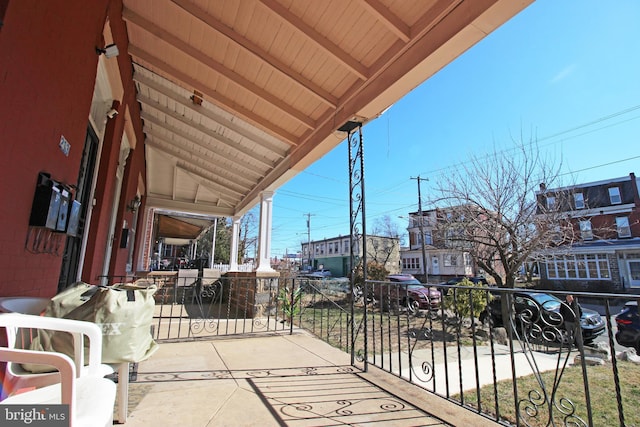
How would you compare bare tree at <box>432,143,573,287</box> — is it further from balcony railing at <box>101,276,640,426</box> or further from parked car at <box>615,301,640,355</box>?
parked car at <box>615,301,640,355</box>

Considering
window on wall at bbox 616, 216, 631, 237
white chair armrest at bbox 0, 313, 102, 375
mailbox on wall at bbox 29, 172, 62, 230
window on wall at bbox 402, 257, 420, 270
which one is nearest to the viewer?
white chair armrest at bbox 0, 313, 102, 375

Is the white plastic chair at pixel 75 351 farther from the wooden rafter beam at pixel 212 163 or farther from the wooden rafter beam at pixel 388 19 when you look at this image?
the wooden rafter beam at pixel 212 163

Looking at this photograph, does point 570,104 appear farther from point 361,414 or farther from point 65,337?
point 65,337

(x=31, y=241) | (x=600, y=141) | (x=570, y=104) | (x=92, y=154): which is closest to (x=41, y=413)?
(x=31, y=241)

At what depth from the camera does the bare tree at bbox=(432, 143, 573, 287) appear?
7.40 m

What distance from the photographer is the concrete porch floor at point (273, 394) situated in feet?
6.07

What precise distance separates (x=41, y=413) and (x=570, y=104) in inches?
374

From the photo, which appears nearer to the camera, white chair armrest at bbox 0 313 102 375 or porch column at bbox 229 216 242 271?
white chair armrest at bbox 0 313 102 375

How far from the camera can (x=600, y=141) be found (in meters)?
9.74

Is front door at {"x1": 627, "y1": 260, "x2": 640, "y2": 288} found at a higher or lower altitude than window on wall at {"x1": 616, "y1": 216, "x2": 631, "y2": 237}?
lower

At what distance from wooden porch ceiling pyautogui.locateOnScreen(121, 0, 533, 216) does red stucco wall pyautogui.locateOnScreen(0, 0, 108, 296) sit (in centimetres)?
108

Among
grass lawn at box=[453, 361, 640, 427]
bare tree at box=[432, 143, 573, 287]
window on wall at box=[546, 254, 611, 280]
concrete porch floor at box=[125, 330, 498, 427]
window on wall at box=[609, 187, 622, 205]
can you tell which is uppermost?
window on wall at box=[609, 187, 622, 205]

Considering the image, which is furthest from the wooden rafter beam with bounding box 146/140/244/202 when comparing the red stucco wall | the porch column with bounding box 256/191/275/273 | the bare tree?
the bare tree

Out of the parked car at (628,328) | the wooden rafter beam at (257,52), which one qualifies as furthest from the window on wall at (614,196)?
the wooden rafter beam at (257,52)
